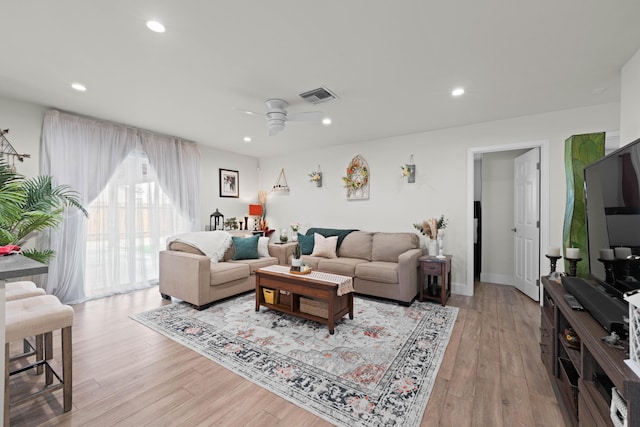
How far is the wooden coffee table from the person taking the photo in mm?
2711

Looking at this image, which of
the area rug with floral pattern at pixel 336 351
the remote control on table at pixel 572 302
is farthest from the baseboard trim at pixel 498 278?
the remote control on table at pixel 572 302

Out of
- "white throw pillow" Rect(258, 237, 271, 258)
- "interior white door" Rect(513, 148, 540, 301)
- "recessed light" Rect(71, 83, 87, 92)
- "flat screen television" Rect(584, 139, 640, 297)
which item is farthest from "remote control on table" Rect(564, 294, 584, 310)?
"recessed light" Rect(71, 83, 87, 92)

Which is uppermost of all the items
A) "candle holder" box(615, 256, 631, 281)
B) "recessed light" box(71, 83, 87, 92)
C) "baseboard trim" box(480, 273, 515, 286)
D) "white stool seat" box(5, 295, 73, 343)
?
"recessed light" box(71, 83, 87, 92)

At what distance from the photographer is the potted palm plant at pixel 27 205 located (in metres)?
2.48

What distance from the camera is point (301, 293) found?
2871 millimetres

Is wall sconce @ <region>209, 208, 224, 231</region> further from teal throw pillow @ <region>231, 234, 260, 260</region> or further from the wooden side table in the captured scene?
the wooden side table

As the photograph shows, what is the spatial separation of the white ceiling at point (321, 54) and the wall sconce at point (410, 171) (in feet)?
3.06

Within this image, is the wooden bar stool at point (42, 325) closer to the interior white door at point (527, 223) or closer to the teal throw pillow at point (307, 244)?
the teal throw pillow at point (307, 244)

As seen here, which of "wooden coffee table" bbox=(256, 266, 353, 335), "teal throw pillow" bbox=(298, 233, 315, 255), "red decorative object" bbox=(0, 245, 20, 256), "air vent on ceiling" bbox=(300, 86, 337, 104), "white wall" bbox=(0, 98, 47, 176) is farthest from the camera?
"teal throw pillow" bbox=(298, 233, 315, 255)

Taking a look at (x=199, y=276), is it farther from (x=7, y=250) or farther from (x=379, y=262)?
(x=379, y=262)

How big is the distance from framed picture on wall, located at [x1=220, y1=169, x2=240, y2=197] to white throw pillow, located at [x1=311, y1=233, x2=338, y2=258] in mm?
2227

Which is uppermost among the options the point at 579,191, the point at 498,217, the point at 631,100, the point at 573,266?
the point at 631,100

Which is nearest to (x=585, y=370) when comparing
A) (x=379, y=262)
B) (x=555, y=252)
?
(x=555, y=252)

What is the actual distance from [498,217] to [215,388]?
475 centimetres
